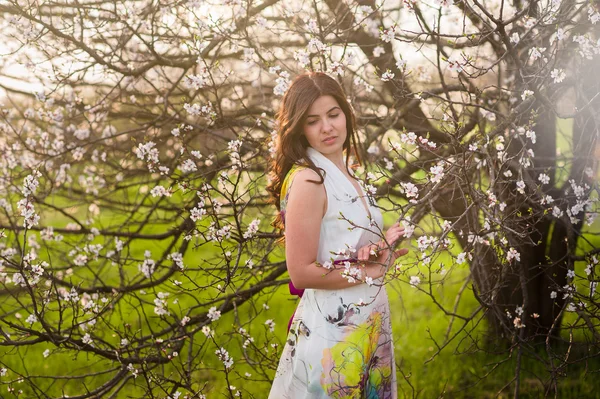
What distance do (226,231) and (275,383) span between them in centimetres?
97

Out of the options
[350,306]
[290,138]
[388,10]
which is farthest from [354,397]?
[388,10]

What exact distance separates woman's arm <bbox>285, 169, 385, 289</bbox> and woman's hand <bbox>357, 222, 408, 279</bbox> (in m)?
0.04

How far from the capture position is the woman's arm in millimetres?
2143

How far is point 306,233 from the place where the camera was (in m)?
2.14

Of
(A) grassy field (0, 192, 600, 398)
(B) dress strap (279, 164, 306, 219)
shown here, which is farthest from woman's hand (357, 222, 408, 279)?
(A) grassy field (0, 192, 600, 398)

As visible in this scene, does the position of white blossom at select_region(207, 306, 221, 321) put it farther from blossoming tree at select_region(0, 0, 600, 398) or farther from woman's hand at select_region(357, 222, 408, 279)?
woman's hand at select_region(357, 222, 408, 279)

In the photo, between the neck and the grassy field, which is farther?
the grassy field

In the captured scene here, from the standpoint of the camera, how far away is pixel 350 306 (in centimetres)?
227

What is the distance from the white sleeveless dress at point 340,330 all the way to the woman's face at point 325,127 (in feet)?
0.19

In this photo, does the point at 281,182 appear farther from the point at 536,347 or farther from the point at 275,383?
the point at 536,347

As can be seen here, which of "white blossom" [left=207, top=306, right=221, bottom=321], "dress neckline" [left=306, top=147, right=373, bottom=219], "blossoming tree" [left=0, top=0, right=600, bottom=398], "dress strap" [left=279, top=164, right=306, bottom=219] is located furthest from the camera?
"white blossom" [left=207, top=306, right=221, bottom=321]

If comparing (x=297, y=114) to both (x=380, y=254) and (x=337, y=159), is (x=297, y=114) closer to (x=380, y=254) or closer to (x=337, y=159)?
(x=337, y=159)

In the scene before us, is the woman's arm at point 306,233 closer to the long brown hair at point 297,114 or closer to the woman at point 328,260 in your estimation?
the woman at point 328,260

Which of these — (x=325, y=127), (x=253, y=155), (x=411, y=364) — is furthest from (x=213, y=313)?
(x=411, y=364)
